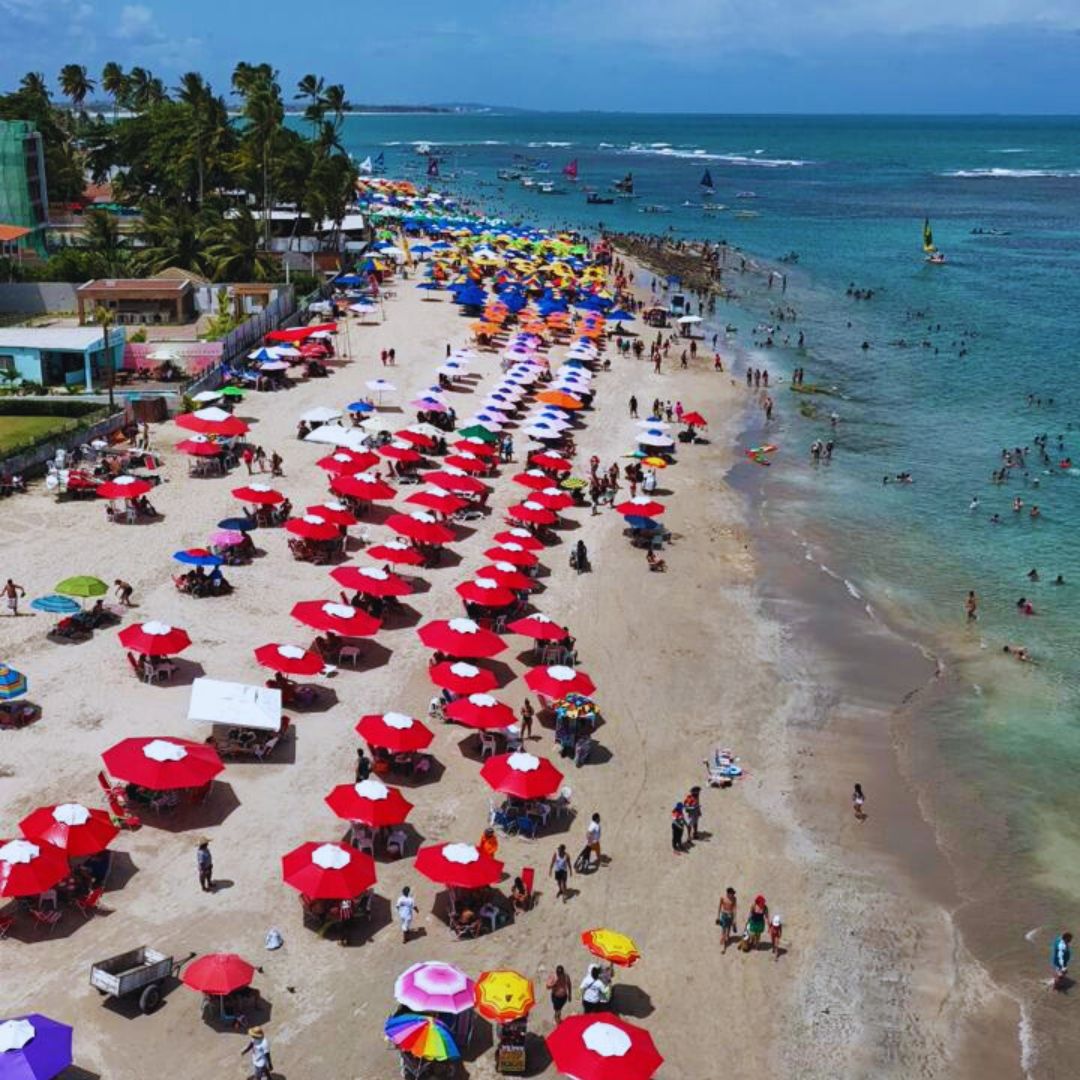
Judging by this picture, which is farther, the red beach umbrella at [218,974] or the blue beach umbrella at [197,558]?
the blue beach umbrella at [197,558]

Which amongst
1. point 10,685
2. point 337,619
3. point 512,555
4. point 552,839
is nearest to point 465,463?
point 512,555

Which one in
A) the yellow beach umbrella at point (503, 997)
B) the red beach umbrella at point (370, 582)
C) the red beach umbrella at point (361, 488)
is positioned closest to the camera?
the yellow beach umbrella at point (503, 997)

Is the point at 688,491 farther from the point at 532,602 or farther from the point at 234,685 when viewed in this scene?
the point at 234,685

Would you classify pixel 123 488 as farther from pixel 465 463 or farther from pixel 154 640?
pixel 465 463

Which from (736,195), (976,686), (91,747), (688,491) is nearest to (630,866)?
(91,747)

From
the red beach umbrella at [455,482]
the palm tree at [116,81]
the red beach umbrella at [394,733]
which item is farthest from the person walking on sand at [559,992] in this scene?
the palm tree at [116,81]

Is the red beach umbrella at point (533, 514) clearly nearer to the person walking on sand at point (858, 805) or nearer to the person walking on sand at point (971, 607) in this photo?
the person walking on sand at point (971, 607)
